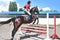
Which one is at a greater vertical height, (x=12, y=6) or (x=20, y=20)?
(x=20, y=20)

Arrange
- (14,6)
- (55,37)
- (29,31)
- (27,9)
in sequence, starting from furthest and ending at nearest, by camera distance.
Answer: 1. (14,6)
2. (29,31)
3. (27,9)
4. (55,37)

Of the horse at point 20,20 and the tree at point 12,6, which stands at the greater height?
the horse at point 20,20

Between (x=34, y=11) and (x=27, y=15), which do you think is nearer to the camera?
(x=27, y=15)

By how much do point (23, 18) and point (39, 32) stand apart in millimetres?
1438

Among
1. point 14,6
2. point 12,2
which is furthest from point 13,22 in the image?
point 12,2

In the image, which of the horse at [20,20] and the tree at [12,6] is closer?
the horse at [20,20]

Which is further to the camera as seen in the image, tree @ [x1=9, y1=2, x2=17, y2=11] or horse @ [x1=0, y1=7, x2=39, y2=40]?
tree @ [x1=9, y1=2, x2=17, y2=11]

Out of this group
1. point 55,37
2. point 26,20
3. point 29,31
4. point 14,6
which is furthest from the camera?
point 14,6

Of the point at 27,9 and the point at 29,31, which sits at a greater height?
the point at 27,9

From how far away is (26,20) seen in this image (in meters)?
8.58

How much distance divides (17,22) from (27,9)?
52.8 inches

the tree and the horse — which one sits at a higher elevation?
the horse

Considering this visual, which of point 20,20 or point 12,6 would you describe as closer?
point 20,20

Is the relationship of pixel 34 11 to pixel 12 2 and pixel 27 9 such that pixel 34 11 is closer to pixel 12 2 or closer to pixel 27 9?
pixel 27 9
